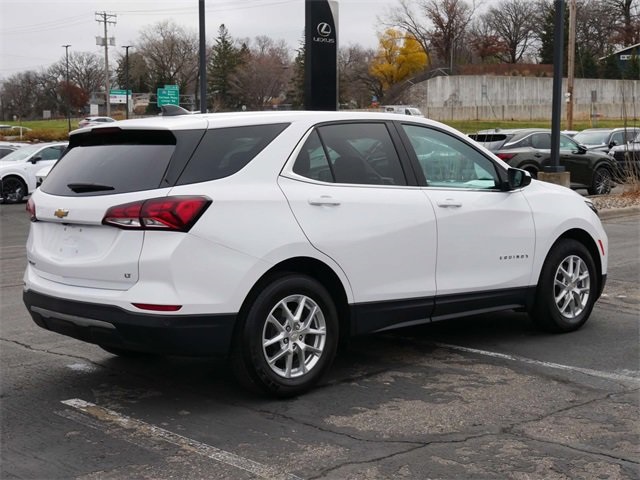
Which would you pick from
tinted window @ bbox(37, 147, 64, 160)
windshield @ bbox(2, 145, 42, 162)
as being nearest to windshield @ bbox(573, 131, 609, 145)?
tinted window @ bbox(37, 147, 64, 160)

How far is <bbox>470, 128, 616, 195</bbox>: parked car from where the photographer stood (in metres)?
20.0

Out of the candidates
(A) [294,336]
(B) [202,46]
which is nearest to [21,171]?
(B) [202,46]

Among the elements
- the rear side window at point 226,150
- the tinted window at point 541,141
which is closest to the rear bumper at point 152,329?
the rear side window at point 226,150

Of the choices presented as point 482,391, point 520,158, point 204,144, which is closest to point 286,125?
point 204,144

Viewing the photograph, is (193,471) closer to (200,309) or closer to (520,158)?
(200,309)

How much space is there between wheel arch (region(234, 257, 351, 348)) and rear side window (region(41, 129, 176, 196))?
2.78 ft

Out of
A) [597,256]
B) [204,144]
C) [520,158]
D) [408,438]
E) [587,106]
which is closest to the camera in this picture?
[408,438]

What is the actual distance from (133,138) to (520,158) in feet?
52.6

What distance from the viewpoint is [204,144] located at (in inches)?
194

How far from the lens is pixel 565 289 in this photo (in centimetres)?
668

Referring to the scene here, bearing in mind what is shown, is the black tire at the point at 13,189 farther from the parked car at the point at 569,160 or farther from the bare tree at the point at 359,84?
the bare tree at the point at 359,84

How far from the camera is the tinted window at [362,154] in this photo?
5.45 metres

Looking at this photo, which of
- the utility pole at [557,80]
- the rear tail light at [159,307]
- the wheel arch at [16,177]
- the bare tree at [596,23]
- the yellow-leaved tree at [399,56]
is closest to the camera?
the rear tail light at [159,307]

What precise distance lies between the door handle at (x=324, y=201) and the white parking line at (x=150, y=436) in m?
1.64
